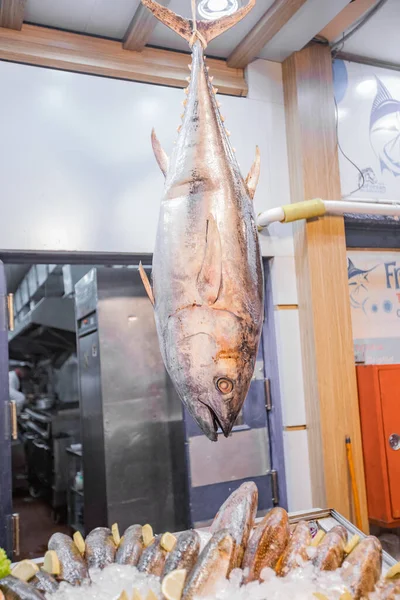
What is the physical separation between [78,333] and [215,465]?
2.14 m

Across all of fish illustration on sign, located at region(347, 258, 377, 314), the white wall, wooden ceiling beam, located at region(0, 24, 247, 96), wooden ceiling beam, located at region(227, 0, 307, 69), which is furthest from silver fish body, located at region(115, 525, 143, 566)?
wooden ceiling beam, located at region(227, 0, 307, 69)

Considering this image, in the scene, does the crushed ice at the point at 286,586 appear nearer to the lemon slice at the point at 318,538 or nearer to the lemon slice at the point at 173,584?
the lemon slice at the point at 173,584

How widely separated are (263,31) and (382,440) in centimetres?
255

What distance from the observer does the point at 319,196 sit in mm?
3438

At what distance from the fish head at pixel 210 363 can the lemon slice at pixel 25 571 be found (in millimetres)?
715

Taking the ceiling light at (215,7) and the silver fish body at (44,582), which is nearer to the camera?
the silver fish body at (44,582)

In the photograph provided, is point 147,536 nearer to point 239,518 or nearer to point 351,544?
point 239,518

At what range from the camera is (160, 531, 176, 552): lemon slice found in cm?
174

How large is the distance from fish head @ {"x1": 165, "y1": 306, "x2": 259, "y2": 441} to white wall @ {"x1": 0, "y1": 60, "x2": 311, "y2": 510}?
5.44 feet

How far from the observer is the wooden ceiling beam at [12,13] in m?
2.73

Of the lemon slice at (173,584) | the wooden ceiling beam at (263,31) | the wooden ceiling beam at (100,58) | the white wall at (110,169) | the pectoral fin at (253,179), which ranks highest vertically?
the wooden ceiling beam at (263,31)

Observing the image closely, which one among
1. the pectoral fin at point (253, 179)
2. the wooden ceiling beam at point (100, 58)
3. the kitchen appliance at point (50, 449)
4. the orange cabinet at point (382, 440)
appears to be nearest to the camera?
the pectoral fin at point (253, 179)

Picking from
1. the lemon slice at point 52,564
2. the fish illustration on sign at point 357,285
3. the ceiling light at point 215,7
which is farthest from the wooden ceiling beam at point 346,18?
the lemon slice at point 52,564

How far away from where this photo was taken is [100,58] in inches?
124
